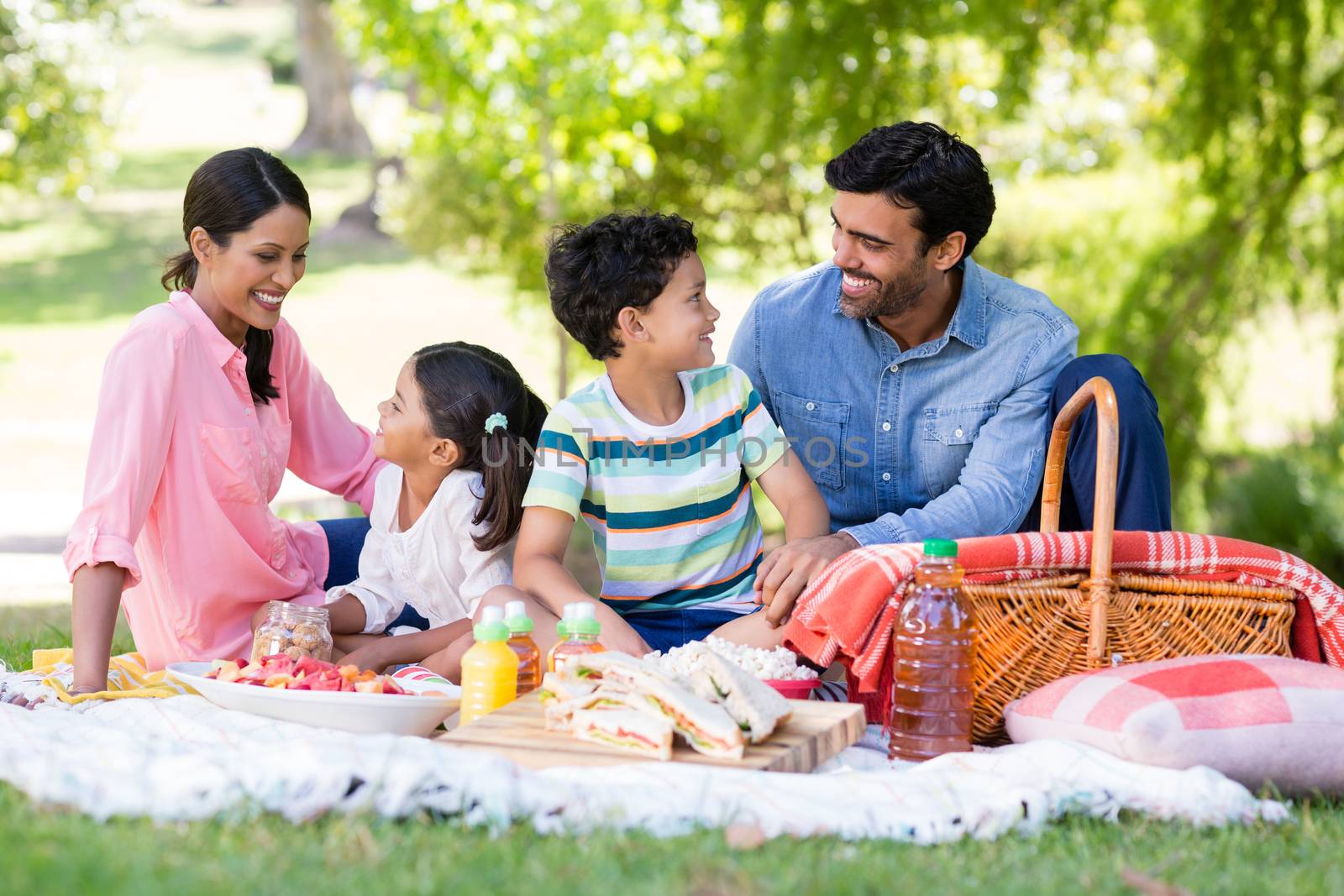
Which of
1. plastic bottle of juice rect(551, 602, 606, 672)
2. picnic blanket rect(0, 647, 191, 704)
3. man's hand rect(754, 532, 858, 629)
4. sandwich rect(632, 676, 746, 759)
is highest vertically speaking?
man's hand rect(754, 532, 858, 629)

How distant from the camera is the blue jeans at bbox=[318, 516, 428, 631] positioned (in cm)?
425

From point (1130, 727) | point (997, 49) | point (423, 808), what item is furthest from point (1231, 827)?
point (997, 49)

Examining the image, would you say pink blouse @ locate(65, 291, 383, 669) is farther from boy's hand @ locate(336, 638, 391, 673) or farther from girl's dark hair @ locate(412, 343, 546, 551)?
girl's dark hair @ locate(412, 343, 546, 551)

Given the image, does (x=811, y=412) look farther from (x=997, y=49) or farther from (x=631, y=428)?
(x=997, y=49)

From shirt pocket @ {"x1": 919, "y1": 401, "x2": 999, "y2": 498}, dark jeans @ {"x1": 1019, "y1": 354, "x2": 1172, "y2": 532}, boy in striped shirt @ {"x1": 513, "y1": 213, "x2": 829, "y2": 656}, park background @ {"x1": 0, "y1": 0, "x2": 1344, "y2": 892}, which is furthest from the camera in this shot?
park background @ {"x1": 0, "y1": 0, "x2": 1344, "y2": 892}

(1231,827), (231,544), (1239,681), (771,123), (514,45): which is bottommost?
(1231,827)

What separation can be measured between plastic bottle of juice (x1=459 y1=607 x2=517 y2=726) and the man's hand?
2.17 ft

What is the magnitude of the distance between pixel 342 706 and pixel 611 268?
129cm

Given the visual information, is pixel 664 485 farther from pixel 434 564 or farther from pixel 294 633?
pixel 294 633

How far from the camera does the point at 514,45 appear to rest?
26.5 feet

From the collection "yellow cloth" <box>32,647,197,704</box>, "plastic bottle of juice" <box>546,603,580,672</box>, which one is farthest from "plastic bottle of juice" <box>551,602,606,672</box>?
"yellow cloth" <box>32,647,197,704</box>

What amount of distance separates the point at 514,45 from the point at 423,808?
627 cm

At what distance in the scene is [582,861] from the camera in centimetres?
231

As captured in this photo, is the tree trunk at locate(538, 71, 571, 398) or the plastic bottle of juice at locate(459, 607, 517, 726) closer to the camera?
the plastic bottle of juice at locate(459, 607, 517, 726)
